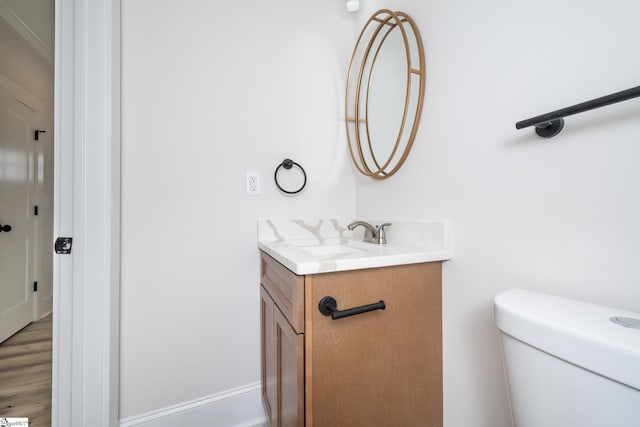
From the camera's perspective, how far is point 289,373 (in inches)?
30.8

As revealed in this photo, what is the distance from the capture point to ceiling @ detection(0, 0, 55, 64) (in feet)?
5.85

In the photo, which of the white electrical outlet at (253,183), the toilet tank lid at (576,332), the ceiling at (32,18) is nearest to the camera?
the toilet tank lid at (576,332)

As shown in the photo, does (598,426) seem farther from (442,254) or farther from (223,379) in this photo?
(223,379)

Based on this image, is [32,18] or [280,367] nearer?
[280,367]

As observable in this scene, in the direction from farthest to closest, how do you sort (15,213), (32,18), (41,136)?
1. (41,136)
2. (15,213)
3. (32,18)

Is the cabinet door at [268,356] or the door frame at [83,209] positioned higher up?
the door frame at [83,209]

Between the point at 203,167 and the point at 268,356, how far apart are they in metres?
0.89

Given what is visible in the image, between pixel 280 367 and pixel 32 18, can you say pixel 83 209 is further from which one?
pixel 32 18

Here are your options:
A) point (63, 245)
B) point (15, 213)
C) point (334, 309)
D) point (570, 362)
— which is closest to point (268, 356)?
point (334, 309)

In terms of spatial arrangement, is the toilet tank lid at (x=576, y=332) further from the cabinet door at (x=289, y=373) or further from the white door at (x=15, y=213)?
the white door at (x=15, y=213)

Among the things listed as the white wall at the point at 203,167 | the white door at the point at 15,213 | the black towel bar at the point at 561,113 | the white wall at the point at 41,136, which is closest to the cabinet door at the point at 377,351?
the black towel bar at the point at 561,113

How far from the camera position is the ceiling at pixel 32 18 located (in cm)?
178

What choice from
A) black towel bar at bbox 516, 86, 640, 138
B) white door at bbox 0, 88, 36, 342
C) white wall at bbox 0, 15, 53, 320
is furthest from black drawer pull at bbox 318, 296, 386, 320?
white wall at bbox 0, 15, 53, 320

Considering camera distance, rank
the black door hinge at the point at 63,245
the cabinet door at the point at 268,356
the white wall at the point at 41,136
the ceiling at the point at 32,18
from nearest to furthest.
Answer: the black door hinge at the point at 63,245 < the cabinet door at the point at 268,356 < the ceiling at the point at 32,18 < the white wall at the point at 41,136
